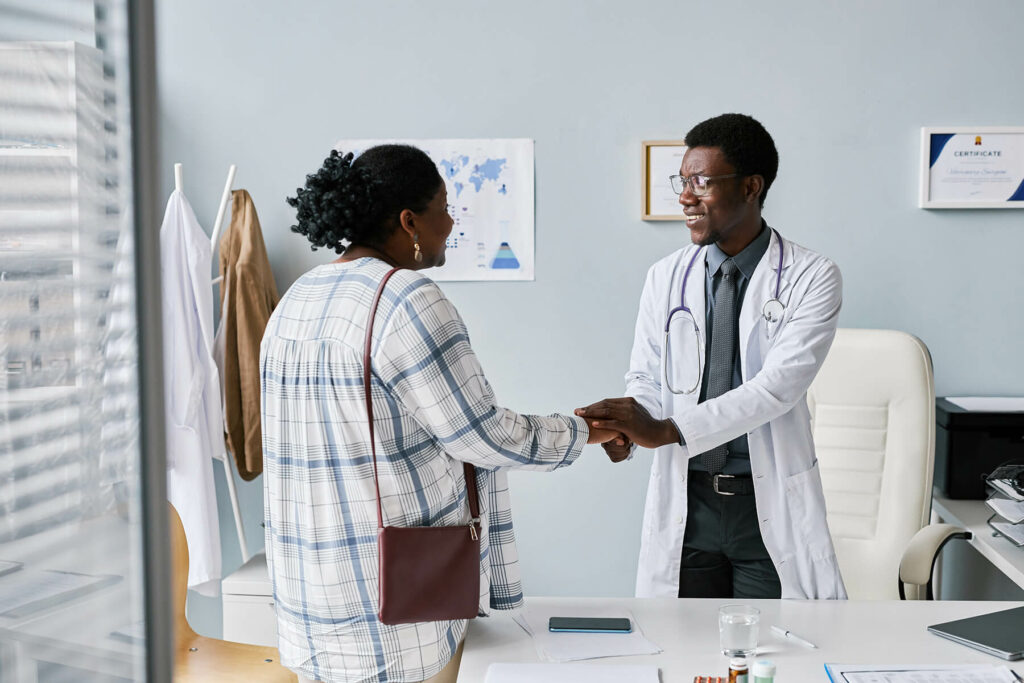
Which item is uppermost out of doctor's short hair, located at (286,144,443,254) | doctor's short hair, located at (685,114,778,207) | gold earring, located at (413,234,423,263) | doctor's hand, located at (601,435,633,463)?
doctor's short hair, located at (685,114,778,207)

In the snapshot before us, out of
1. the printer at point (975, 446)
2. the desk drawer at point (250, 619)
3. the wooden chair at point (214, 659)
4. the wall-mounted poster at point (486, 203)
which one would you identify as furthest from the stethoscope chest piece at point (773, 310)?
the desk drawer at point (250, 619)

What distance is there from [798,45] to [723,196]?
115cm

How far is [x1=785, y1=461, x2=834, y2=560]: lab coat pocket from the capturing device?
6.00ft

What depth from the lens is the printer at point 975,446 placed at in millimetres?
2564

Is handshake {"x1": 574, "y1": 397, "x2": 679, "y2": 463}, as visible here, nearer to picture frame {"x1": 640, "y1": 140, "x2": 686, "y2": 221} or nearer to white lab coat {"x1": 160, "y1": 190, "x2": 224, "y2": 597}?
picture frame {"x1": 640, "y1": 140, "x2": 686, "y2": 221}

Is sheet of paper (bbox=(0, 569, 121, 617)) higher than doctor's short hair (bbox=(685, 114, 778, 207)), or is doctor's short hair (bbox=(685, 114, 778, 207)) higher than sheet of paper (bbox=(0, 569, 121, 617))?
doctor's short hair (bbox=(685, 114, 778, 207))

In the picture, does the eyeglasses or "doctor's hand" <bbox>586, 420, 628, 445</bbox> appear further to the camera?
the eyeglasses

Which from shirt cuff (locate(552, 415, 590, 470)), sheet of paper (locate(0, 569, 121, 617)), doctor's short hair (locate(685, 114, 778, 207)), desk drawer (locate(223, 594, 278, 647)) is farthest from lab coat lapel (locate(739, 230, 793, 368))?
sheet of paper (locate(0, 569, 121, 617))

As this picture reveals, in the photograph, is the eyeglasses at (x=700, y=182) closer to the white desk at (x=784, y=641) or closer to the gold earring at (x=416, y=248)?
the gold earring at (x=416, y=248)

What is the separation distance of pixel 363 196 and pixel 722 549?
105cm

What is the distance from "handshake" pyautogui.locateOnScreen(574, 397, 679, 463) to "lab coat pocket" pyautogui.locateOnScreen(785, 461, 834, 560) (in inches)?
10.4

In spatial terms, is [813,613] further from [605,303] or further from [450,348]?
[605,303]

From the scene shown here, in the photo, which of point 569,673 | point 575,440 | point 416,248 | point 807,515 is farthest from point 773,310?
point 569,673

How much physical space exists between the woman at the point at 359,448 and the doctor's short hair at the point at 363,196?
0.09 ft
